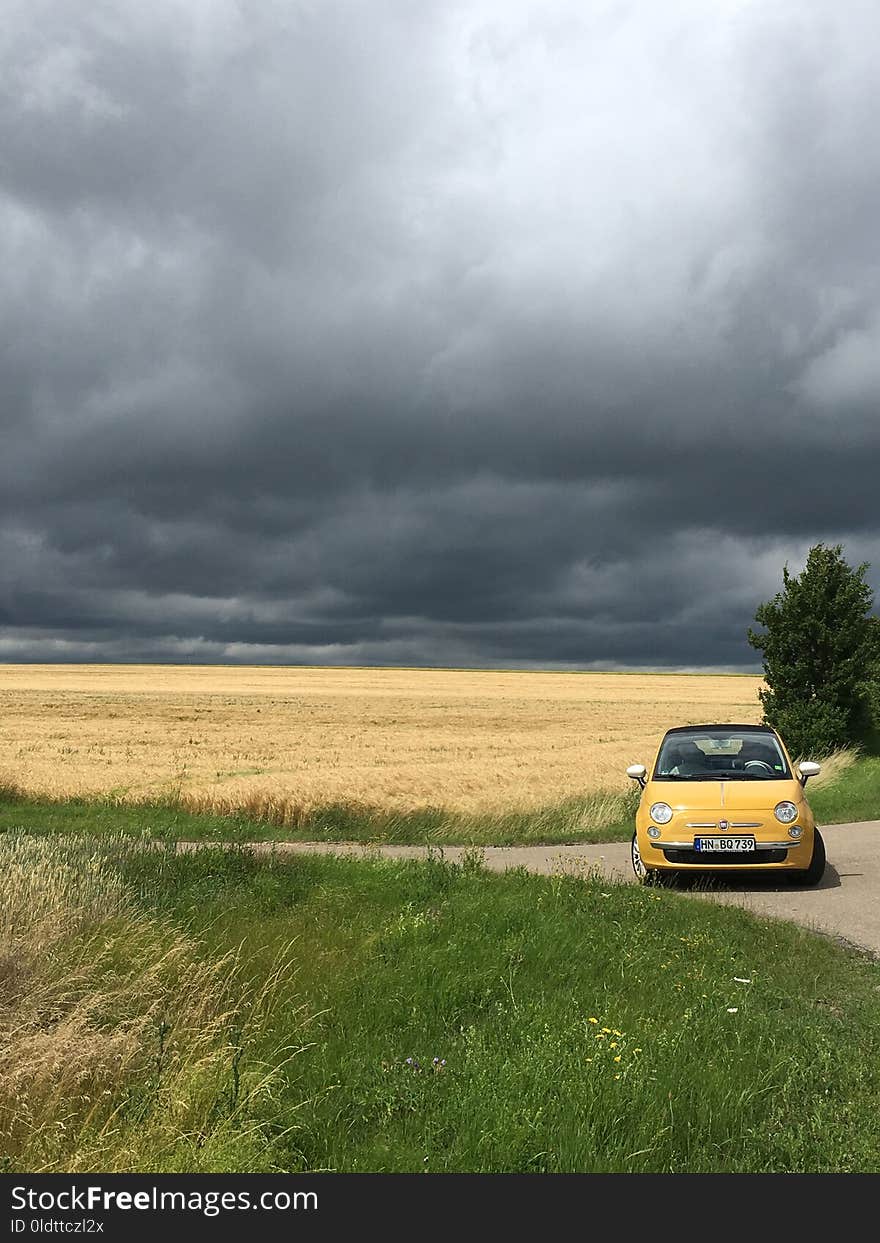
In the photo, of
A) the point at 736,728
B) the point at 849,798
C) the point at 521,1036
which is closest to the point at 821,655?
the point at 849,798

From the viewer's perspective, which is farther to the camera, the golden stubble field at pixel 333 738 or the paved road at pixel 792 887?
the golden stubble field at pixel 333 738

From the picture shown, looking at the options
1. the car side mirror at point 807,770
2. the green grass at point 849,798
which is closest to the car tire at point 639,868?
the car side mirror at point 807,770

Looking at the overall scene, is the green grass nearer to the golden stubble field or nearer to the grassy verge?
the golden stubble field

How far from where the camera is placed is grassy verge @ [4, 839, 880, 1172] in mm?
4469

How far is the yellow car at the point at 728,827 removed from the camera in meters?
11.8

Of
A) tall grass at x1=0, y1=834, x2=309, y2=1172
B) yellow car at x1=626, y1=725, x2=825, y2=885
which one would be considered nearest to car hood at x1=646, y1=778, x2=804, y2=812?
yellow car at x1=626, y1=725, x2=825, y2=885

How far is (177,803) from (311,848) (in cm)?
571

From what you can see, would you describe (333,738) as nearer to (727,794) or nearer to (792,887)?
(792,887)

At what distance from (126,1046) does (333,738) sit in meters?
36.9

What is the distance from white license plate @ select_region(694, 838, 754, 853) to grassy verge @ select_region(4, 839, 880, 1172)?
1640 mm

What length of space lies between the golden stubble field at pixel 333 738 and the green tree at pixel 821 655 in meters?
4.97

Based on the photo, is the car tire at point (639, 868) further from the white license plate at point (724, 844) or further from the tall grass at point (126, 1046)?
the tall grass at point (126, 1046)

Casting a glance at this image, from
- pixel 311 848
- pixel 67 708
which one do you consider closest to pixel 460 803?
pixel 311 848

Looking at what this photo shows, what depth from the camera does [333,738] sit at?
42.1 m
